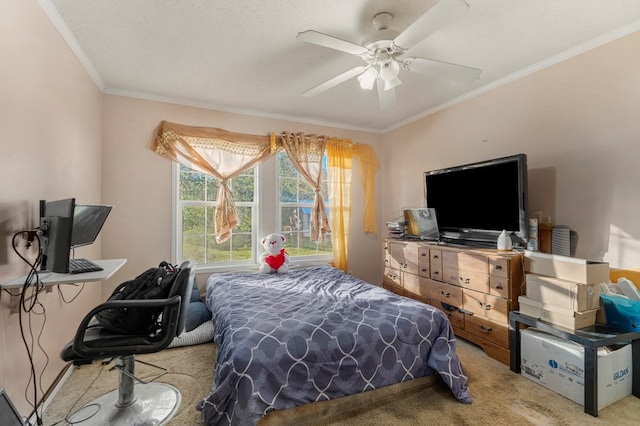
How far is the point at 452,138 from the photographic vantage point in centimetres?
333

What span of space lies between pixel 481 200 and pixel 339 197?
1840mm

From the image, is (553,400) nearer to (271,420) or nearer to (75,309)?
(271,420)

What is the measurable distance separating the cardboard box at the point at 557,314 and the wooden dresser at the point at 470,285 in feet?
0.41

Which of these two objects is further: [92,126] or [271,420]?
[92,126]

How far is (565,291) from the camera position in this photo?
6.39 ft

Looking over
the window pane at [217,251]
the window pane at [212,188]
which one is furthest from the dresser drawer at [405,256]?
the window pane at [212,188]

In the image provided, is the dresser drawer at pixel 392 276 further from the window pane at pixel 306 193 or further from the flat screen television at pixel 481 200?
the window pane at pixel 306 193

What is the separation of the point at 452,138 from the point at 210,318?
3.29 meters

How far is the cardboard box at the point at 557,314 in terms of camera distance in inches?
74.2

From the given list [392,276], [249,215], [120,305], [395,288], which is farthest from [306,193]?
[120,305]

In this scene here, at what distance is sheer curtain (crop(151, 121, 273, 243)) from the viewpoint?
3246 millimetres

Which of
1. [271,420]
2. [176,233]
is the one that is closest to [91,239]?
[176,233]

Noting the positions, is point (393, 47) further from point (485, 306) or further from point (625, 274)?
point (625, 274)

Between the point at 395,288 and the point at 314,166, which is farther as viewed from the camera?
the point at 314,166
